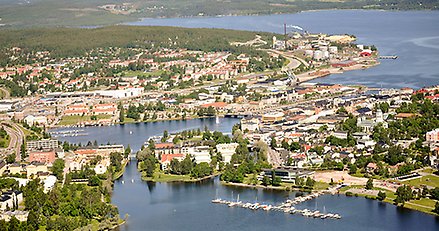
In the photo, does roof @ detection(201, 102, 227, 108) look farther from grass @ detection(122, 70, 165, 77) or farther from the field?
the field

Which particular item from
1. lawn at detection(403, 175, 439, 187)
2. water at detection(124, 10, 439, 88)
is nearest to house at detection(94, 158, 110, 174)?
lawn at detection(403, 175, 439, 187)

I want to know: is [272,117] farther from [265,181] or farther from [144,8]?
[144,8]

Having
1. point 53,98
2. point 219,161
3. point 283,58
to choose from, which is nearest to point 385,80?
point 283,58

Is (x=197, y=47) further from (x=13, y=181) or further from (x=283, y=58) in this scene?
(x=13, y=181)

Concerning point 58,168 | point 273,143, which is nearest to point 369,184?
point 273,143

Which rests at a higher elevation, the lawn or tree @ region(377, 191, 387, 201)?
tree @ region(377, 191, 387, 201)

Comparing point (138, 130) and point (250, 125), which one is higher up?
point (250, 125)

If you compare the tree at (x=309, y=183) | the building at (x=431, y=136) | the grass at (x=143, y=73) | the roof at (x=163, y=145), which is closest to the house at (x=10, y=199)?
the roof at (x=163, y=145)
